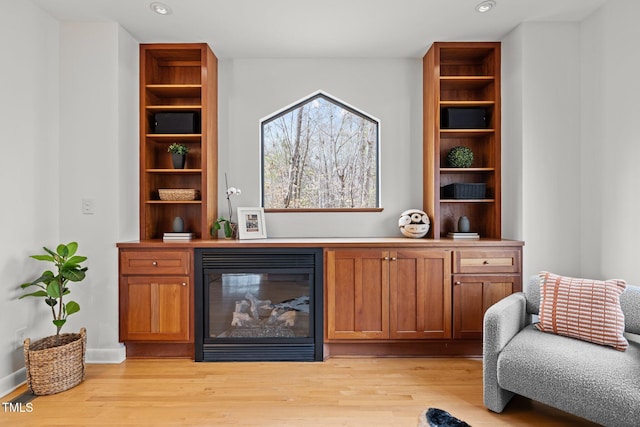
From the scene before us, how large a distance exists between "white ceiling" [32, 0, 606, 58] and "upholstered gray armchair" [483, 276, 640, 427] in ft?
6.79

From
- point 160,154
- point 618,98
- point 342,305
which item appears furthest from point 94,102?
point 618,98

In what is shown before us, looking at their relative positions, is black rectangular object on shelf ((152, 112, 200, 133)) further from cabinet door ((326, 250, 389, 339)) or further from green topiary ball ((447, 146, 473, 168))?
green topiary ball ((447, 146, 473, 168))

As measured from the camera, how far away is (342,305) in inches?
114

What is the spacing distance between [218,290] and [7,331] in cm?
137

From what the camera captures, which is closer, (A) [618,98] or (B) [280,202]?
(A) [618,98]

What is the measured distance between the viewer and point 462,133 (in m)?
3.28

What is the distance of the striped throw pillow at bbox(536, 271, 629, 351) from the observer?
6.64 ft

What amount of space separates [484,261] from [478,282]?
17cm

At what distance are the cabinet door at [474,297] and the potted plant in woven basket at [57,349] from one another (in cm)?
276

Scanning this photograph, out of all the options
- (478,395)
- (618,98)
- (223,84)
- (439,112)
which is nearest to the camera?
(478,395)

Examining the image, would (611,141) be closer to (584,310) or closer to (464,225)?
(464,225)

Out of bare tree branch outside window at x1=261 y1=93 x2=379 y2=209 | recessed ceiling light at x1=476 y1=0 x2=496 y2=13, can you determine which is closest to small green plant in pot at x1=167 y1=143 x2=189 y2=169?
bare tree branch outside window at x1=261 y1=93 x2=379 y2=209

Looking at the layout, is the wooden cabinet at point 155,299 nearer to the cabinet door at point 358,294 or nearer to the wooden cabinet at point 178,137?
the wooden cabinet at point 178,137

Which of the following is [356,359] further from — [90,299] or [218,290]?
[90,299]
